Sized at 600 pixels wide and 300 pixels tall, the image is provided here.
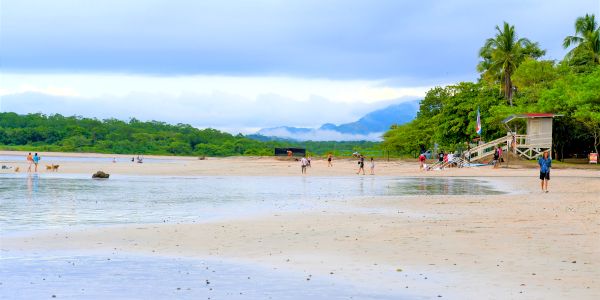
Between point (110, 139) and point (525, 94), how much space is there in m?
110

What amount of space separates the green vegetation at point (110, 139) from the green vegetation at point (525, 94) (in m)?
61.3

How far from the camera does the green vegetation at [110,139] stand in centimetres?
14825

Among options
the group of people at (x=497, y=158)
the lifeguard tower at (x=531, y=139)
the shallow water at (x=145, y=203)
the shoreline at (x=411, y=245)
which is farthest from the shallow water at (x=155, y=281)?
the lifeguard tower at (x=531, y=139)

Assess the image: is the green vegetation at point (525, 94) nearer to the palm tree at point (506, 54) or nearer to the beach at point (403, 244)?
the palm tree at point (506, 54)

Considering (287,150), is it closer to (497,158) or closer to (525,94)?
(525,94)

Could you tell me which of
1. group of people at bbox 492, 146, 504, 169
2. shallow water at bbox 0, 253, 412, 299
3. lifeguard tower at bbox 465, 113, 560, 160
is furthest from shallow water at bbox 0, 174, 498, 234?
lifeguard tower at bbox 465, 113, 560, 160

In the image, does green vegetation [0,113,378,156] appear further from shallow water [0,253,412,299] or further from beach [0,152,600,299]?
shallow water [0,253,412,299]

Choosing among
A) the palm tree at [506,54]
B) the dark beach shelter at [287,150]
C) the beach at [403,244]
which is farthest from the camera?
the dark beach shelter at [287,150]

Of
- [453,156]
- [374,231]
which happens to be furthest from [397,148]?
[374,231]

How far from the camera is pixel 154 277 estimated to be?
1127cm

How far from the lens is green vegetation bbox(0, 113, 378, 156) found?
148 meters

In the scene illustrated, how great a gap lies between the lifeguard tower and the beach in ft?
119

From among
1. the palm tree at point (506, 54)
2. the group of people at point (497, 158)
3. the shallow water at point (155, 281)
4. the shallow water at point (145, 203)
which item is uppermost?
the palm tree at point (506, 54)

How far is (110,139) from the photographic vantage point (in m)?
160
